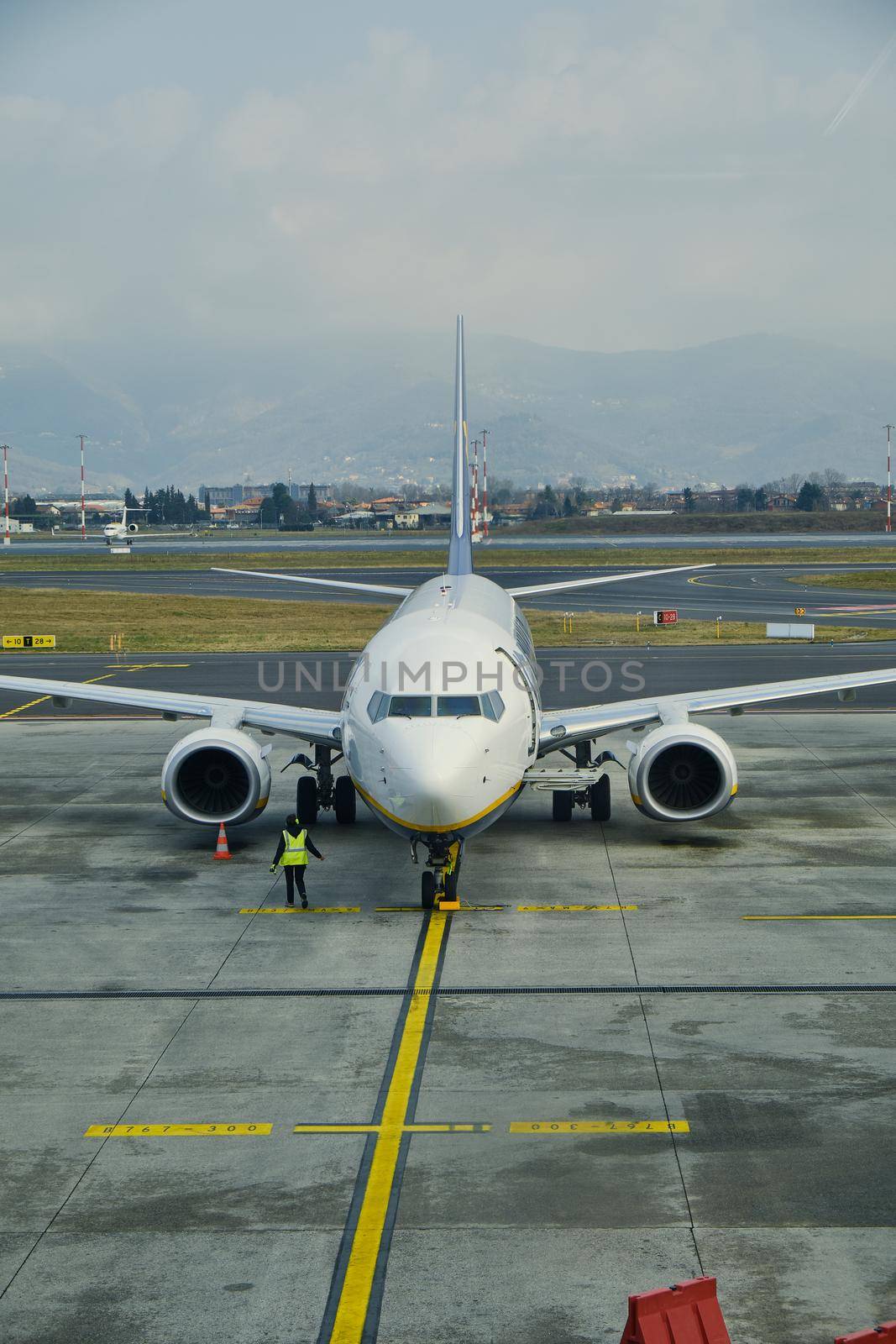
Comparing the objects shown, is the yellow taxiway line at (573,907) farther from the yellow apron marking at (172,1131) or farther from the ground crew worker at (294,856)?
the yellow apron marking at (172,1131)

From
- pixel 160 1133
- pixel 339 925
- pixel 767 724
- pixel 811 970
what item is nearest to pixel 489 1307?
pixel 160 1133

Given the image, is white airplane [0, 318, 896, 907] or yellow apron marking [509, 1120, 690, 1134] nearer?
yellow apron marking [509, 1120, 690, 1134]

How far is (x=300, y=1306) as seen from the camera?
10578 millimetres

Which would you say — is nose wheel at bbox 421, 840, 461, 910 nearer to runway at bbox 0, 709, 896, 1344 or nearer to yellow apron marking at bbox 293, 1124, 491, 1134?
runway at bbox 0, 709, 896, 1344

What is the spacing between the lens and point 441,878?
22.3m

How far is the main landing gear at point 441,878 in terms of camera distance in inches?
862

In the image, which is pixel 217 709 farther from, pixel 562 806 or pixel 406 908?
pixel 406 908

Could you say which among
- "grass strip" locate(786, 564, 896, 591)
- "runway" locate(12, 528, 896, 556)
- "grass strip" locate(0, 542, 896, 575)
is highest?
"runway" locate(12, 528, 896, 556)

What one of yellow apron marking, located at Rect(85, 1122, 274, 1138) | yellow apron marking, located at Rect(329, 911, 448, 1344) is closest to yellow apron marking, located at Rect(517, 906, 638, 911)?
yellow apron marking, located at Rect(329, 911, 448, 1344)

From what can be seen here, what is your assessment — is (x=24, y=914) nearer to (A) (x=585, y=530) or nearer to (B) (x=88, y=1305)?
(B) (x=88, y=1305)

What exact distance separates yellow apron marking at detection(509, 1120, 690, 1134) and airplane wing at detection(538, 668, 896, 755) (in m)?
12.7

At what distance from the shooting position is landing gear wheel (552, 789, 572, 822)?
2861 cm

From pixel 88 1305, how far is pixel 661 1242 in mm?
4601

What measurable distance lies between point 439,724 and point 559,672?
29575 millimetres
